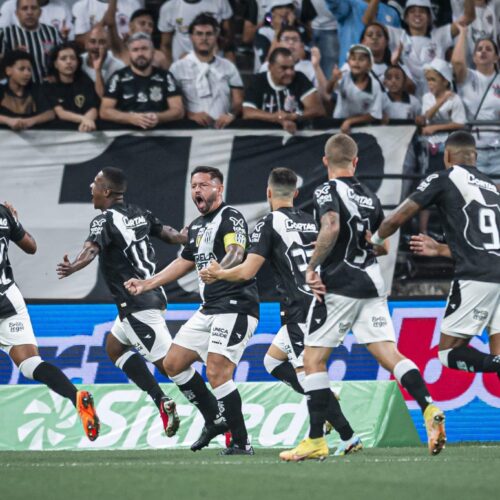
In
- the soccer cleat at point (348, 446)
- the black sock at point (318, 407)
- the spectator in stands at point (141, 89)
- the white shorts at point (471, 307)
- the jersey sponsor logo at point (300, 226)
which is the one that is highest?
the spectator in stands at point (141, 89)

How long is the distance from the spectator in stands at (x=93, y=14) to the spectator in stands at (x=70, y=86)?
1.17 meters

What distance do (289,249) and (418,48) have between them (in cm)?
683

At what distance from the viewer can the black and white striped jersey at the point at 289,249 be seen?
30.3 ft

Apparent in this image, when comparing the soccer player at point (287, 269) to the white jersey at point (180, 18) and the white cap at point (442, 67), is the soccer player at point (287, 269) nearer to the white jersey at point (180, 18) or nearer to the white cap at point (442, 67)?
the white cap at point (442, 67)

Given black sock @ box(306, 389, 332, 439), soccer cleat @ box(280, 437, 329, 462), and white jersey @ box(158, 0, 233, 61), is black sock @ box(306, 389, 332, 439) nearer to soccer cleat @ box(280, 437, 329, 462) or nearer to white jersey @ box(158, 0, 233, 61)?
soccer cleat @ box(280, 437, 329, 462)

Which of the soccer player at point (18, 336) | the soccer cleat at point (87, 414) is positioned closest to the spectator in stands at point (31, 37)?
the soccer player at point (18, 336)

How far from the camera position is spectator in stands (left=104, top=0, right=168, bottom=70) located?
14523 millimetres

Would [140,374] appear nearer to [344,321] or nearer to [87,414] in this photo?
[87,414]

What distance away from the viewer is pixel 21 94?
1330cm

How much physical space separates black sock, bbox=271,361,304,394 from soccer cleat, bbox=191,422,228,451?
0.80m

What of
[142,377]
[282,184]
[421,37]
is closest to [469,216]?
[282,184]

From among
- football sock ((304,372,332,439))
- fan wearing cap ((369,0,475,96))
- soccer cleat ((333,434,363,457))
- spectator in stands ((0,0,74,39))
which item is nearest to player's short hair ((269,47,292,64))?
fan wearing cap ((369,0,475,96))

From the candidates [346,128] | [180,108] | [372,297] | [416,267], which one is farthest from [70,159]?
[372,297]

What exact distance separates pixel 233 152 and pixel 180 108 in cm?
89
